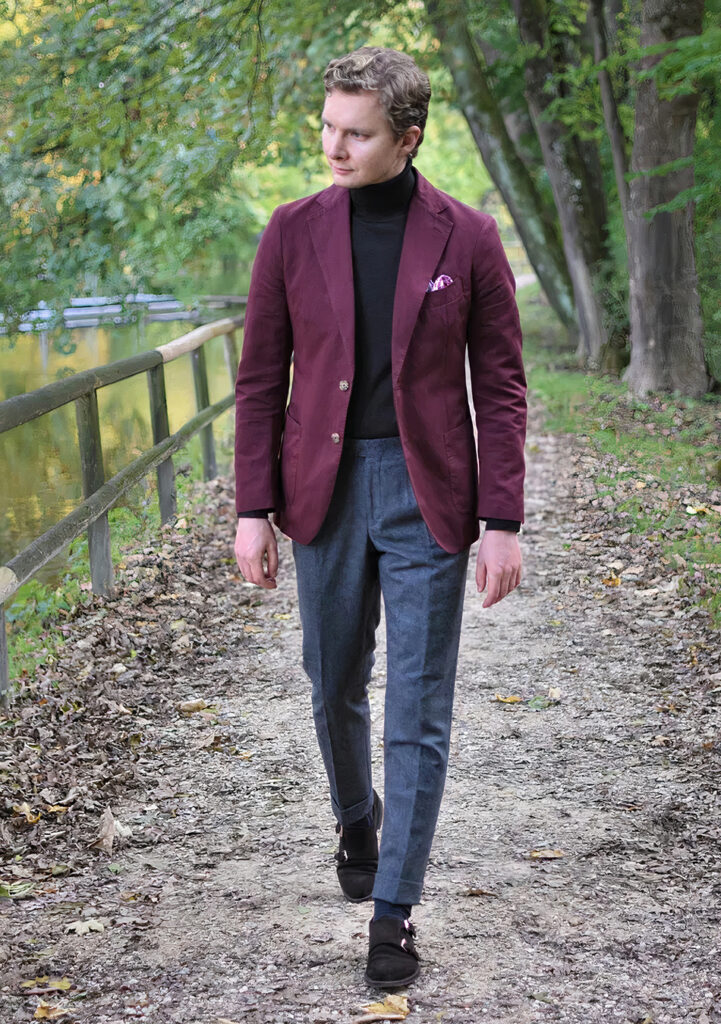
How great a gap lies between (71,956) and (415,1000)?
943mm

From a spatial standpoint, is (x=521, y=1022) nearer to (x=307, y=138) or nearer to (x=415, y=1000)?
(x=415, y=1000)

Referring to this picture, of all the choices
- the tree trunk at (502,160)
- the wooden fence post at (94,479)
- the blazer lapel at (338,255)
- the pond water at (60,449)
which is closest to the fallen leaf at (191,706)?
the wooden fence post at (94,479)

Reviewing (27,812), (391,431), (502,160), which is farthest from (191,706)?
(502,160)

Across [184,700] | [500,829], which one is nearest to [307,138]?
[184,700]

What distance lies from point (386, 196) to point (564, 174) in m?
12.7

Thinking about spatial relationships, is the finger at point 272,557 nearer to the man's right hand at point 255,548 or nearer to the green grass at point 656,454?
the man's right hand at point 255,548

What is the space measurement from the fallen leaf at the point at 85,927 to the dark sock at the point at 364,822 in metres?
0.75

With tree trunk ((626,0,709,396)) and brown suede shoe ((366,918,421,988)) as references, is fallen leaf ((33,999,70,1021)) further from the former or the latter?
tree trunk ((626,0,709,396))

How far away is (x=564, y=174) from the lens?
1476cm

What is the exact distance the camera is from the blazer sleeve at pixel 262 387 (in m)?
2.95

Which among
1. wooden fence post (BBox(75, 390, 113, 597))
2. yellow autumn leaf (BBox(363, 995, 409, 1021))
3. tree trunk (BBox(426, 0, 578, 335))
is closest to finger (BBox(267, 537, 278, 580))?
yellow autumn leaf (BBox(363, 995, 409, 1021))

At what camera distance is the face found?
267 centimetres

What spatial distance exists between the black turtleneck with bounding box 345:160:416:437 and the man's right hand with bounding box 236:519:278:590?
424 millimetres

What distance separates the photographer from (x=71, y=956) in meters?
3.12
